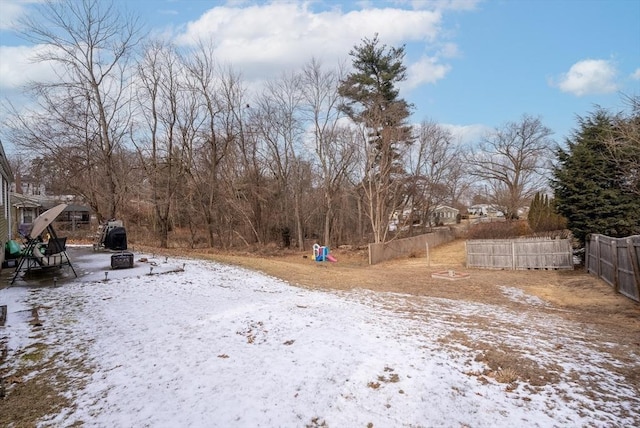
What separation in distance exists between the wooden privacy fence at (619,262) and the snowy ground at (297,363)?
11.2 feet

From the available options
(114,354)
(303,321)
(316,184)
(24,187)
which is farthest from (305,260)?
(24,187)

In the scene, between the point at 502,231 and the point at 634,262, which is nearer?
the point at 634,262

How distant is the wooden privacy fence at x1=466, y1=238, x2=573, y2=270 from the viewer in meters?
15.8

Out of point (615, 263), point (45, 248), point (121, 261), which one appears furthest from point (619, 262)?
point (45, 248)

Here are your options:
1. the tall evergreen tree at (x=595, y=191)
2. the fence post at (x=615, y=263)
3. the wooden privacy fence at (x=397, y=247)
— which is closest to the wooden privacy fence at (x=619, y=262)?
the fence post at (x=615, y=263)

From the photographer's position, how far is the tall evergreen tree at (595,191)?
47.7 feet

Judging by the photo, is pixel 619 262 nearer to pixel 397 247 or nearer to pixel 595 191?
pixel 595 191

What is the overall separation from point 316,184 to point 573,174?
17171 mm

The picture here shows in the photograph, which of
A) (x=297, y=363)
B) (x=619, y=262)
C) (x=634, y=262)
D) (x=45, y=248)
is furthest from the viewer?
(x=619, y=262)

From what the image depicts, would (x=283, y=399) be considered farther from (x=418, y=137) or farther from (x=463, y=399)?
(x=418, y=137)

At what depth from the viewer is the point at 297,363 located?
429 centimetres

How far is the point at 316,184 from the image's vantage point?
29047 mm

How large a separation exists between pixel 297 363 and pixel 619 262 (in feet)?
32.8

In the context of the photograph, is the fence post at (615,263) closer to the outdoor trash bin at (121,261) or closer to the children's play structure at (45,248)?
the outdoor trash bin at (121,261)
